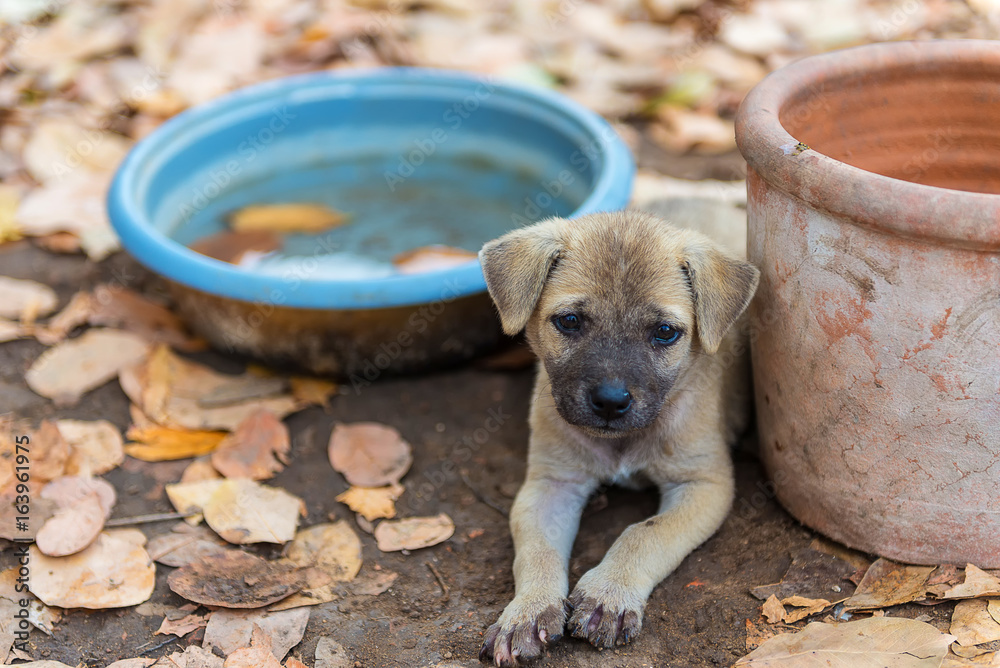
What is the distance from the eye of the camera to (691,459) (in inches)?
148

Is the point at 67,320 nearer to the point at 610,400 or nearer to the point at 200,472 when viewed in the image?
the point at 200,472

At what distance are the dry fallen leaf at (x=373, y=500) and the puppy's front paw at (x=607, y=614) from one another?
1.12 metres

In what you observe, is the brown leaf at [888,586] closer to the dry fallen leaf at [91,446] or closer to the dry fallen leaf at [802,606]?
the dry fallen leaf at [802,606]

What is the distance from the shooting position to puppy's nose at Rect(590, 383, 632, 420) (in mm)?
3223

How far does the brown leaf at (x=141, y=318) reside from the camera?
17.0 ft

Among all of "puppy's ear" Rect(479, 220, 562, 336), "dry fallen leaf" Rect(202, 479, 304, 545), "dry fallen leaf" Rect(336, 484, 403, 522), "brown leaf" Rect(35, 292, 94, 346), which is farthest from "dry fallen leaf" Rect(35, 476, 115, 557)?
"puppy's ear" Rect(479, 220, 562, 336)

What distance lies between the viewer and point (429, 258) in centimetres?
547

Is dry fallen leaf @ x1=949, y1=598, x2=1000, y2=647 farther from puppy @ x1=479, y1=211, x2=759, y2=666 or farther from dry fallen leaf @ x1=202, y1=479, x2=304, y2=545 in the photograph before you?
dry fallen leaf @ x1=202, y1=479, x2=304, y2=545

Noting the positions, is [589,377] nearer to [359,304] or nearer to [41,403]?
[359,304]

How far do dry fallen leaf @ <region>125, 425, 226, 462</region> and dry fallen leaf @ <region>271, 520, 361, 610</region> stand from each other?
2.68 ft

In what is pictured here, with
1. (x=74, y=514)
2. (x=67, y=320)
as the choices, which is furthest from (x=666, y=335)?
(x=67, y=320)

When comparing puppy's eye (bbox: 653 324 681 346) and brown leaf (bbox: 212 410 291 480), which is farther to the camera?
brown leaf (bbox: 212 410 291 480)

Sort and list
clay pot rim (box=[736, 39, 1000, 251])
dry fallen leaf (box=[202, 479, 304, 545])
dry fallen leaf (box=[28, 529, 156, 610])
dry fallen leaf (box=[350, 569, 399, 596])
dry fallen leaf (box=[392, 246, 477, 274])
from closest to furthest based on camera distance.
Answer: clay pot rim (box=[736, 39, 1000, 251]) < dry fallen leaf (box=[28, 529, 156, 610]) < dry fallen leaf (box=[350, 569, 399, 596]) < dry fallen leaf (box=[202, 479, 304, 545]) < dry fallen leaf (box=[392, 246, 477, 274])

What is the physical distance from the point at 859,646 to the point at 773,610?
337 mm
